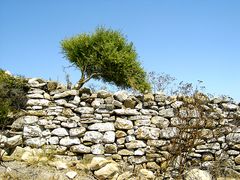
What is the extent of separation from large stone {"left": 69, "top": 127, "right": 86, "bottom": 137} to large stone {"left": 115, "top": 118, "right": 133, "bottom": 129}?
2.64 ft

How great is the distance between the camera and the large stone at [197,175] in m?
7.16

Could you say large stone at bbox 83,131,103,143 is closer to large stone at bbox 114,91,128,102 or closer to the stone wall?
the stone wall

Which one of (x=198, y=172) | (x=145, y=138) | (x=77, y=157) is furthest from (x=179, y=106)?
(x=77, y=157)

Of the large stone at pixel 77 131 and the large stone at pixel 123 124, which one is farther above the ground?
the large stone at pixel 123 124

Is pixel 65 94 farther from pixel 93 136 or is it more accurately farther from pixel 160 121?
pixel 160 121

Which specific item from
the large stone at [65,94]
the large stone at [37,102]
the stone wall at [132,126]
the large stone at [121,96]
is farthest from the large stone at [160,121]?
the large stone at [37,102]

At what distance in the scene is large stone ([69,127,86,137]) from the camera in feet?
26.0

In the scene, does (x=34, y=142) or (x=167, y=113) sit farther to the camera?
(x=167, y=113)

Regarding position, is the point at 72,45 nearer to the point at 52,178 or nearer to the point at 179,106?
the point at 179,106

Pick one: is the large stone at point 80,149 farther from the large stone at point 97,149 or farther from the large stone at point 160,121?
the large stone at point 160,121

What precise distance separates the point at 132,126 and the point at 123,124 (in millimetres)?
231

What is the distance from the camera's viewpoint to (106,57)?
1304 cm

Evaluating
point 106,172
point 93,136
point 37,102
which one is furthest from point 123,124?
point 37,102

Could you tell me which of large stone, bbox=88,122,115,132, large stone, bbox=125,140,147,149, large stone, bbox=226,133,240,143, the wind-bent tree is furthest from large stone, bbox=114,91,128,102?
the wind-bent tree
